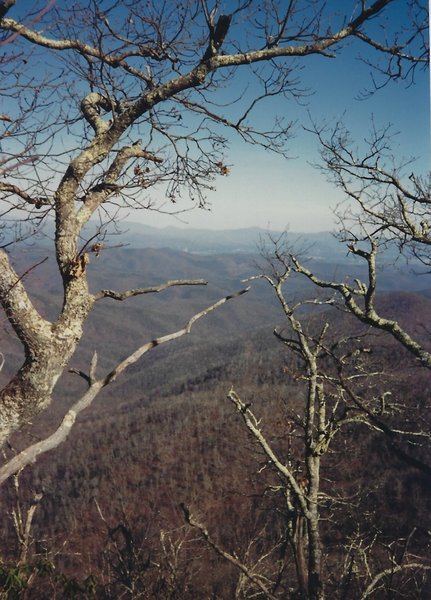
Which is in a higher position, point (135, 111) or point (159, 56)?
point (159, 56)

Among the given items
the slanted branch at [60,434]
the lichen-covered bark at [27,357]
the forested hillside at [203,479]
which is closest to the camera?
the slanted branch at [60,434]

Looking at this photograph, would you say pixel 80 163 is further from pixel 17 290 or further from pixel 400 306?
pixel 400 306

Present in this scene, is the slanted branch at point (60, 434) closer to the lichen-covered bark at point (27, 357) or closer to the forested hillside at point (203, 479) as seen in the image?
the lichen-covered bark at point (27, 357)

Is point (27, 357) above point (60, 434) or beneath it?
above

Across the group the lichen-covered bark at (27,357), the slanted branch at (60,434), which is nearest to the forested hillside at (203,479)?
the slanted branch at (60,434)

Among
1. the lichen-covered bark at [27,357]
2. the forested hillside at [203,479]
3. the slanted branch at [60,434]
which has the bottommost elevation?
the forested hillside at [203,479]

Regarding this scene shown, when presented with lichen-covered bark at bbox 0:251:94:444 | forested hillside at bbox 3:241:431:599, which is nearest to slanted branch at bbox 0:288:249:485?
lichen-covered bark at bbox 0:251:94:444

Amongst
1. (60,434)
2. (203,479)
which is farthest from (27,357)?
(203,479)

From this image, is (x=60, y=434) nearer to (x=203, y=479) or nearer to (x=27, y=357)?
(x=27, y=357)

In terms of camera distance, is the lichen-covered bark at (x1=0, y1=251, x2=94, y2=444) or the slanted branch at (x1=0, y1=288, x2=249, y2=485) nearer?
the slanted branch at (x1=0, y1=288, x2=249, y2=485)

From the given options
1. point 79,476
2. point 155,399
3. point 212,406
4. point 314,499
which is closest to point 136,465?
point 79,476

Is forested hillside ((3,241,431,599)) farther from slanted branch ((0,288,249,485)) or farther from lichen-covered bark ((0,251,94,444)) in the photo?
lichen-covered bark ((0,251,94,444))
